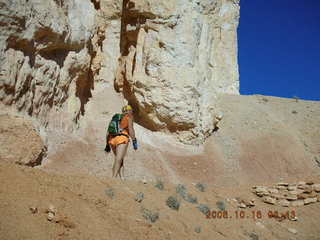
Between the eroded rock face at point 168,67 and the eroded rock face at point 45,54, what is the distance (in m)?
2.40

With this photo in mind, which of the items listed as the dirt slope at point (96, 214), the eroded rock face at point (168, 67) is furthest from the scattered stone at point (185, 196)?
the eroded rock face at point (168, 67)

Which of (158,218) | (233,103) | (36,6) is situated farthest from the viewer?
(233,103)

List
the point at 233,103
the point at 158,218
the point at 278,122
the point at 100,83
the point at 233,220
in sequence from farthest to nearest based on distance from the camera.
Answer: the point at 233,103, the point at 278,122, the point at 100,83, the point at 233,220, the point at 158,218

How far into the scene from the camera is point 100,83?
15000 mm

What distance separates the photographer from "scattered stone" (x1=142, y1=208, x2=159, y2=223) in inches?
231

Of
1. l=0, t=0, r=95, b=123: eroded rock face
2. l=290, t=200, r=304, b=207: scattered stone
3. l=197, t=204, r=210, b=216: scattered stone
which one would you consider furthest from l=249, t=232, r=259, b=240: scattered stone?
l=0, t=0, r=95, b=123: eroded rock face

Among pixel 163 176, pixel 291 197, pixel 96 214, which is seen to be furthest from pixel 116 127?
pixel 291 197

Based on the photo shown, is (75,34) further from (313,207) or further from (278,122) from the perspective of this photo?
(278,122)

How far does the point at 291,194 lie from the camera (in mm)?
10953

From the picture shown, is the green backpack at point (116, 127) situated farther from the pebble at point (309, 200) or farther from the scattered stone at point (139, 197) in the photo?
the pebble at point (309, 200)

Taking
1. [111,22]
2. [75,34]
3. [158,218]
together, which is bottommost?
[158,218]

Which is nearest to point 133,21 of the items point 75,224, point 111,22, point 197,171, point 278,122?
point 111,22

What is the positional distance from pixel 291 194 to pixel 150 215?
6854 mm

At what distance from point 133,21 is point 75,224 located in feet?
41.4
